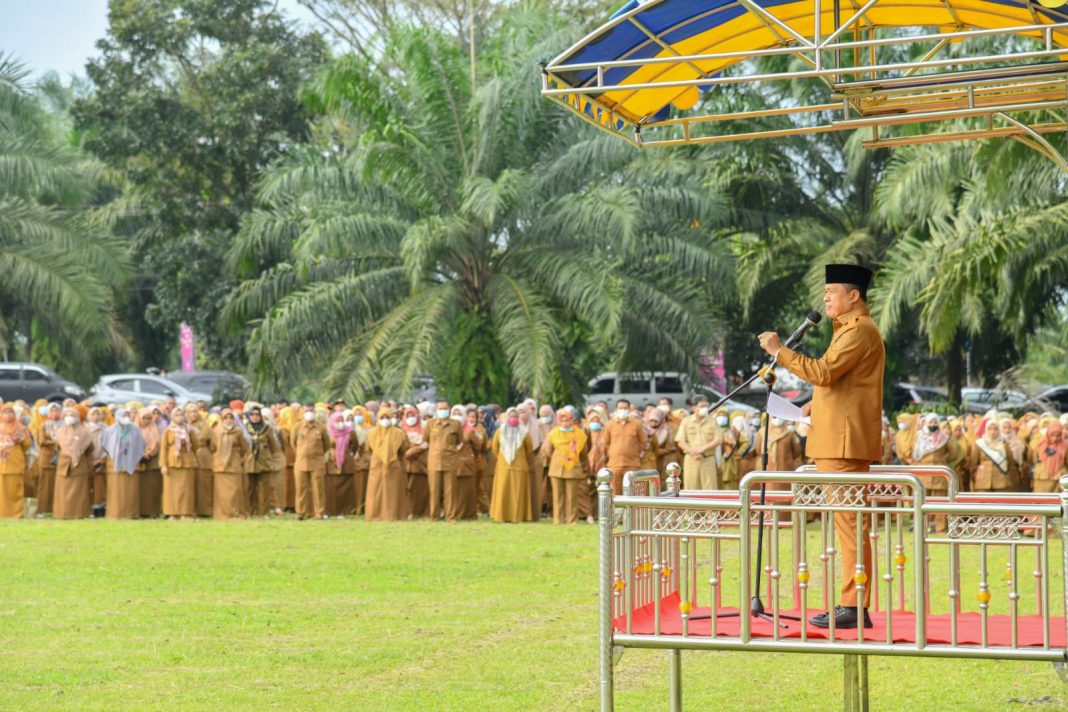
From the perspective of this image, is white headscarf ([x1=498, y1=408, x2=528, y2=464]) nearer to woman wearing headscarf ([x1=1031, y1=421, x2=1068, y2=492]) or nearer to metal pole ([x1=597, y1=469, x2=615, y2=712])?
woman wearing headscarf ([x1=1031, y1=421, x2=1068, y2=492])

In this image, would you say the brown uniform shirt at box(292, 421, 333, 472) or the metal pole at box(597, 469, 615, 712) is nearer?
the metal pole at box(597, 469, 615, 712)

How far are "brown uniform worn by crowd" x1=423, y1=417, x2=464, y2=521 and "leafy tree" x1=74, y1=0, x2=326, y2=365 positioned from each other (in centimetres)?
1290

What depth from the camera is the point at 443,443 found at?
21.7 m

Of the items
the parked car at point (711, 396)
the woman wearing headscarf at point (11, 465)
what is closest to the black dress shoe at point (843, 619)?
the woman wearing headscarf at point (11, 465)

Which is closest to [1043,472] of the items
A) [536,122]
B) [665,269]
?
[665,269]

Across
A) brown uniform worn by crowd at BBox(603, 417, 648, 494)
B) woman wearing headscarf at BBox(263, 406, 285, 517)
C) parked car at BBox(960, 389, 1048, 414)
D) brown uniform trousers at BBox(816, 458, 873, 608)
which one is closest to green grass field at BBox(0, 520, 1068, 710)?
brown uniform trousers at BBox(816, 458, 873, 608)

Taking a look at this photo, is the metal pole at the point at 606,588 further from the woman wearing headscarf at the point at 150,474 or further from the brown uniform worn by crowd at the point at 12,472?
the brown uniform worn by crowd at the point at 12,472

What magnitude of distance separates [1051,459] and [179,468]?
459 inches

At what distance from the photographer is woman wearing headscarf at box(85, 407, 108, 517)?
22.1 meters

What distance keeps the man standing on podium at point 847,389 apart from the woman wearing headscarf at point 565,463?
13652 mm

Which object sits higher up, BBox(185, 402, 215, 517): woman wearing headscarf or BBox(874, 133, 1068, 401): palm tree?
BBox(874, 133, 1068, 401): palm tree

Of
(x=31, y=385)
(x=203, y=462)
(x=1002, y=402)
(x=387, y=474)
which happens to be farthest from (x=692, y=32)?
(x=31, y=385)

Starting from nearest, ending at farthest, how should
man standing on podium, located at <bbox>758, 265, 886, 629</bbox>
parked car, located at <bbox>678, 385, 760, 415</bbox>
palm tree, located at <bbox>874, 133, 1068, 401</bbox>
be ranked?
man standing on podium, located at <bbox>758, 265, 886, 629</bbox>, palm tree, located at <bbox>874, 133, 1068, 401</bbox>, parked car, located at <bbox>678, 385, 760, 415</bbox>

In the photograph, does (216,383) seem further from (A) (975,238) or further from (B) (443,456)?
(A) (975,238)
